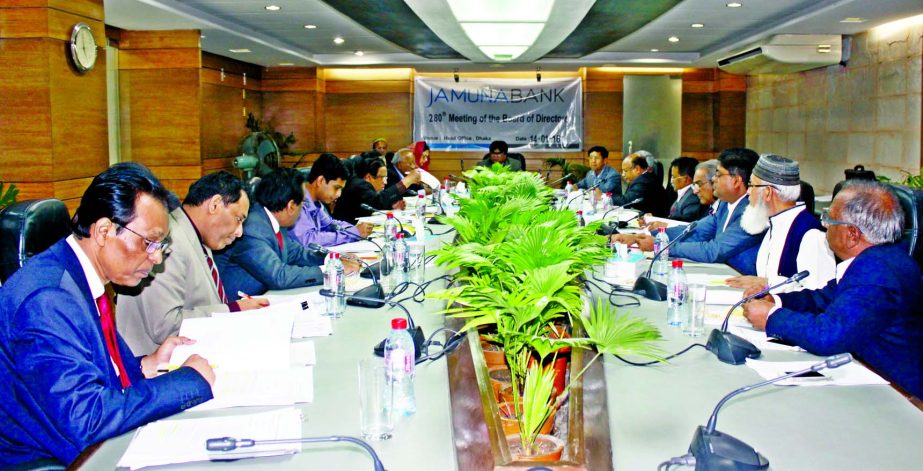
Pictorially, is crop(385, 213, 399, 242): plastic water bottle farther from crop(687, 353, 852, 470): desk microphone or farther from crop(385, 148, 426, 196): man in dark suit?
crop(687, 353, 852, 470): desk microphone

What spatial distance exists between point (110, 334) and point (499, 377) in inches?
38.9

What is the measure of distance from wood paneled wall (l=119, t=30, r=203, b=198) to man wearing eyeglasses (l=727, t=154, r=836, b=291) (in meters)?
5.99

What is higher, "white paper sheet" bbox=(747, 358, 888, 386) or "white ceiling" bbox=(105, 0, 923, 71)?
"white ceiling" bbox=(105, 0, 923, 71)

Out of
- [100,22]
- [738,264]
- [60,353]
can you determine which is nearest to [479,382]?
[60,353]

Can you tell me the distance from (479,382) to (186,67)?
7012 mm

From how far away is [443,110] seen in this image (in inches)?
493

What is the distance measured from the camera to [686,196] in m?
6.24

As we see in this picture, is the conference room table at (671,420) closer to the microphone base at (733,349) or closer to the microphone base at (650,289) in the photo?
the microphone base at (733,349)

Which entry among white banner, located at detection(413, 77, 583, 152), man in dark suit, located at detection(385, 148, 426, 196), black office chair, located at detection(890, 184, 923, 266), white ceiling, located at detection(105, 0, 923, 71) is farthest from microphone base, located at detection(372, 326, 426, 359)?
white banner, located at detection(413, 77, 583, 152)

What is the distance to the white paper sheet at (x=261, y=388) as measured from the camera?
1.89 metres

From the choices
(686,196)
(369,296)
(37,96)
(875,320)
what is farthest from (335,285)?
(686,196)

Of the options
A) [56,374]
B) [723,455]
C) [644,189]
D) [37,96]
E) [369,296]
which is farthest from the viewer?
[644,189]

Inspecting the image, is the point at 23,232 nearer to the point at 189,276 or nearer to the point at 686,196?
the point at 189,276

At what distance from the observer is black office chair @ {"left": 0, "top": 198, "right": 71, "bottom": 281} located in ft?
7.07
